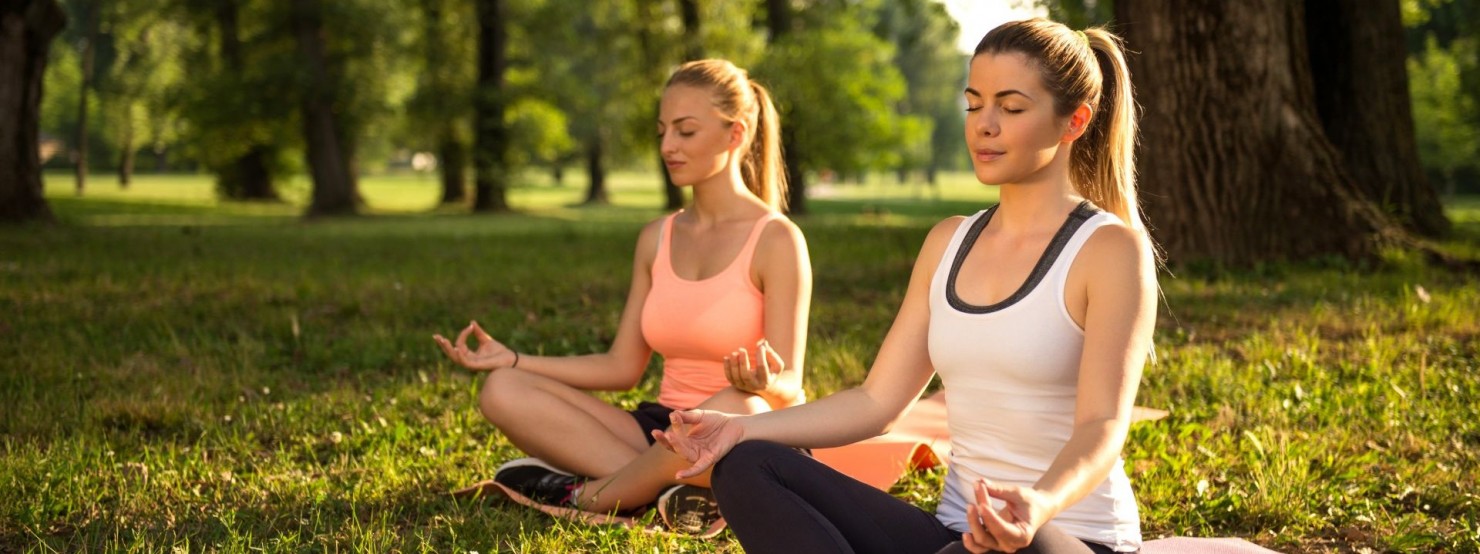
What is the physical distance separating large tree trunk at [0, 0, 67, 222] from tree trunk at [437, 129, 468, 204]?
15.4 meters

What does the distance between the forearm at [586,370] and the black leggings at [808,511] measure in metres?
1.69

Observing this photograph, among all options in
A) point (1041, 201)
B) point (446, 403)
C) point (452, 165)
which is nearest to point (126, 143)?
point (452, 165)

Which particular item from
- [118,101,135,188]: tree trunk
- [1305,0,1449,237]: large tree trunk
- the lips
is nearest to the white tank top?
the lips

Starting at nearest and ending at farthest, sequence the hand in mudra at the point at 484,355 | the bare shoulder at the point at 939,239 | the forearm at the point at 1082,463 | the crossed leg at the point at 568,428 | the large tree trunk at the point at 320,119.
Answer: the forearm at the point at 1082,463 < the bare shoulder at the point at 939,239 < the hand in mudra at the point at 484,355 < the crossed leg at the point at 568,428 < the large tree trunk at the point at 320,119

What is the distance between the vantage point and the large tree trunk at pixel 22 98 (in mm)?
15617

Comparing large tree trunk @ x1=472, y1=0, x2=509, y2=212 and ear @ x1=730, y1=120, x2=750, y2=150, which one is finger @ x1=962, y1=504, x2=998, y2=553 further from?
large tree trunk @ x1=472, y1=0, x2=509, y2=212

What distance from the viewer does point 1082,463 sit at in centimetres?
250

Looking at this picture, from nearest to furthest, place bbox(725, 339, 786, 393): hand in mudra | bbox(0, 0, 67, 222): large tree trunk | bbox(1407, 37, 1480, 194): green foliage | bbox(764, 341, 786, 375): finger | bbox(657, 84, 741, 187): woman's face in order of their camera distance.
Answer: bbox(725, 339, 786, 393): hand in mudra < bbox(764, 341, 786, 375): finger < bbox(657, 84, 741, 187): woman's face < bbox(0, 0, 67, 222): large tree trunk < bbox(1407, 37, 1480, 194): green foliage

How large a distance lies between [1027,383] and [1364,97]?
10375mm

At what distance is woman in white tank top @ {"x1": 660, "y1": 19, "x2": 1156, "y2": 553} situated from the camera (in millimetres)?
2703

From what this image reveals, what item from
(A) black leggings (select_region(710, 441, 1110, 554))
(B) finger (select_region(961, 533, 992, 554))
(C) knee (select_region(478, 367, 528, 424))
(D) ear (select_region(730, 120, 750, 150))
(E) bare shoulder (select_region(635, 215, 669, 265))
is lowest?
(C) knee (select_region(478, 367, 528, 424))

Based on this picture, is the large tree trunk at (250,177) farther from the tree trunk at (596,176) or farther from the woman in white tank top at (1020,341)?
the woman in white tank top at (1020,341)

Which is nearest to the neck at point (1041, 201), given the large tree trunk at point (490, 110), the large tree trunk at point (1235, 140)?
the large tree trunk at point (1235, 140)

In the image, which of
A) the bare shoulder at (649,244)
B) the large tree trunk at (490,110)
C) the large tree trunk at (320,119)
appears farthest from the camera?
the large tree trunk at (490,110)
